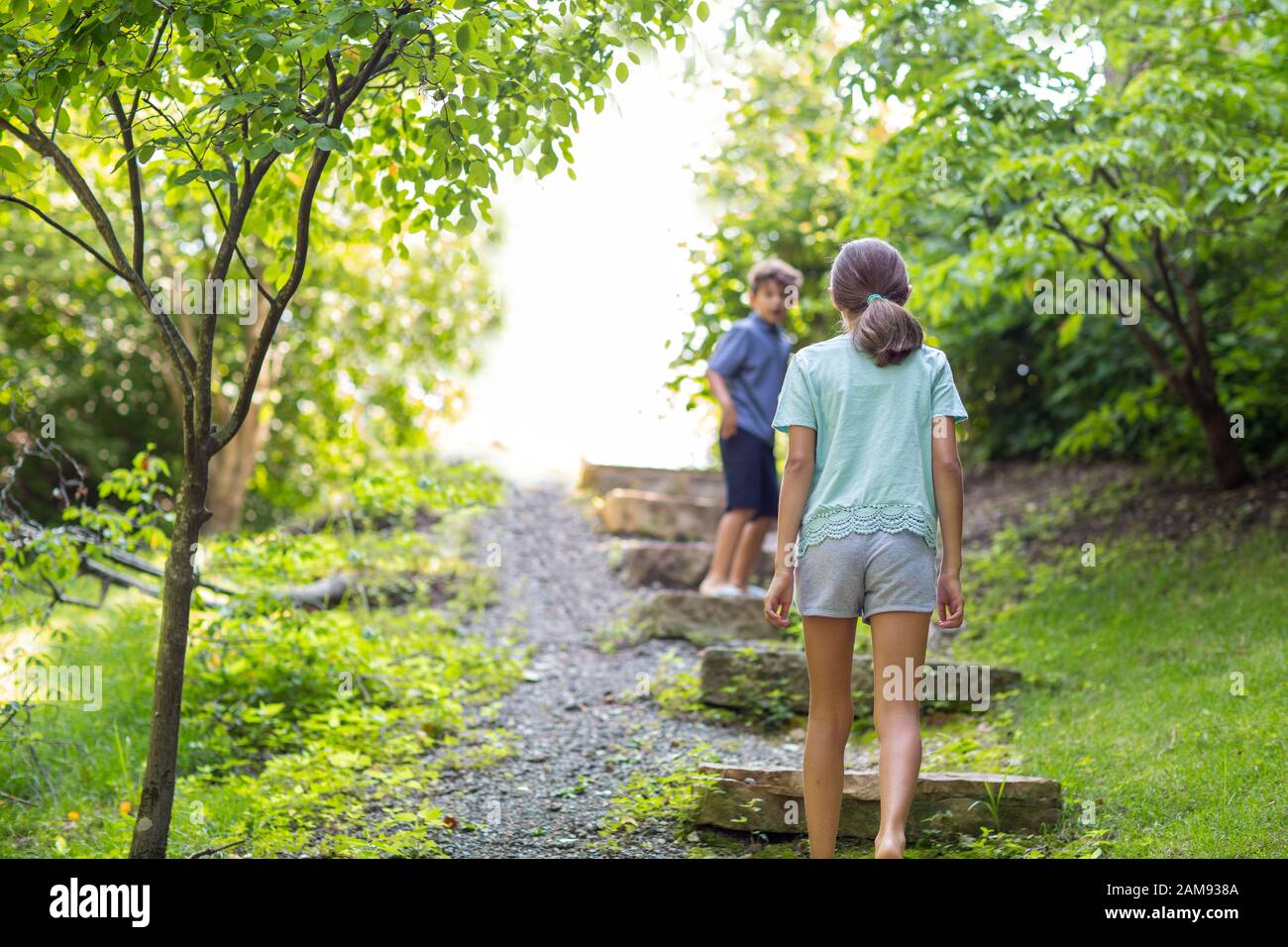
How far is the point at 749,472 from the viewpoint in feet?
21.9

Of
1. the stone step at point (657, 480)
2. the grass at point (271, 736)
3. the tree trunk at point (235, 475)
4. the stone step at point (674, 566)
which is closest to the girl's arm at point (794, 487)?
the grass at point (271, 736)

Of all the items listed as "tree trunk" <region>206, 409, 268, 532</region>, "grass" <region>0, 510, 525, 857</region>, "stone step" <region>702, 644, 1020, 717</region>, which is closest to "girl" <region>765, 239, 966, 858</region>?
"grass" <region>0, 510, 525, 857</region>

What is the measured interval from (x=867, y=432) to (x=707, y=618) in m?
3.82

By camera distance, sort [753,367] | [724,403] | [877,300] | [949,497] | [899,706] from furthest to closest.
Result: [753,367]
[724,403]
[877,300]
[949,497]
[899,706]

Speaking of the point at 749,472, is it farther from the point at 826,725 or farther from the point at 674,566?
the point at 826,725

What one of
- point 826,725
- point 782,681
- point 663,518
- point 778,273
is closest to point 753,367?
point 778,273

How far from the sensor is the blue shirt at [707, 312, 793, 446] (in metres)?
6.63

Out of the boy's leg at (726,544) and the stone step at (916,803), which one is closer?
the stone step at (916,803)

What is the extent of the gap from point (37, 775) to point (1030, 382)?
777cm

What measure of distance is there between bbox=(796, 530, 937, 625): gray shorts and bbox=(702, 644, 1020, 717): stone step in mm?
2228

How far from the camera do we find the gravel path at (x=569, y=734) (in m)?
4.13

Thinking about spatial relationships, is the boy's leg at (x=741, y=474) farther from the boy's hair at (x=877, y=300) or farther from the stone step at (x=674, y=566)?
the boy's hair at (x=877, y=300)

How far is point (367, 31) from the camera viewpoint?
10.1ft
